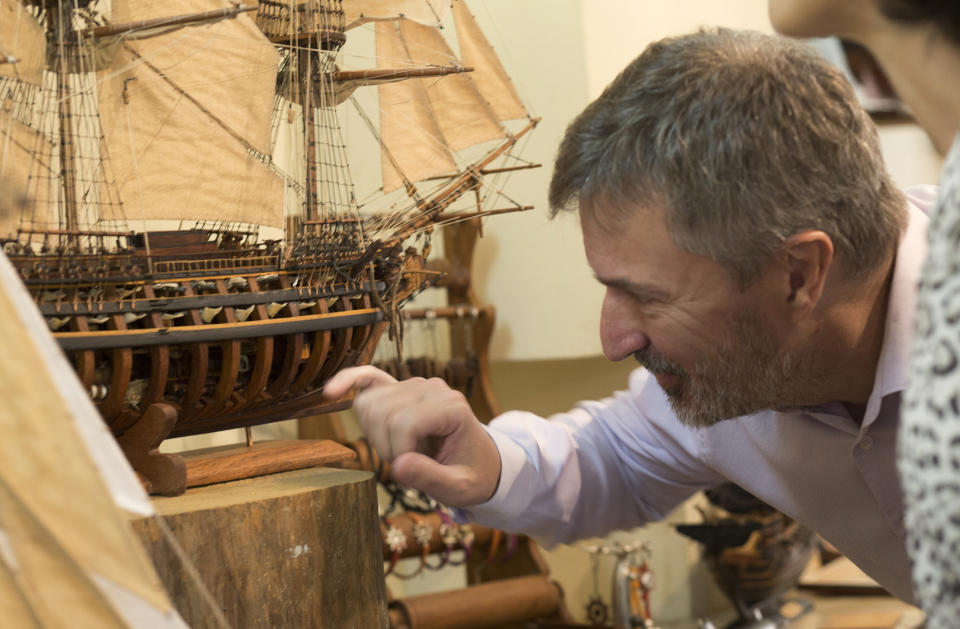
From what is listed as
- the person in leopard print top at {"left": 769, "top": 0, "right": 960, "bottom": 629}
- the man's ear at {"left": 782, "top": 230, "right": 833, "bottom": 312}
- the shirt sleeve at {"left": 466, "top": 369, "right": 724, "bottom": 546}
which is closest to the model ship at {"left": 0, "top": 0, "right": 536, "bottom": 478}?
the shirt sleeve at {"left": 466, "top": 369, "right": 724, "bottom": 546}

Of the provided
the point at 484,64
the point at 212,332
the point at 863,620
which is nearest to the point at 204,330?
the point at 212,332

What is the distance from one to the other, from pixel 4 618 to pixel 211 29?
0.51 m

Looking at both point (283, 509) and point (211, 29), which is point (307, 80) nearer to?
point (211, 29)

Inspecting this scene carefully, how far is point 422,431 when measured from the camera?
616 millimetres

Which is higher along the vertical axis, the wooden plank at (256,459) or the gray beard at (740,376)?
the gray beard at (740,376)

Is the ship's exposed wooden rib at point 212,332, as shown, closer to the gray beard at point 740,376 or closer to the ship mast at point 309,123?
the ship mast at point 309,123

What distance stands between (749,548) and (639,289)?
1212 mm

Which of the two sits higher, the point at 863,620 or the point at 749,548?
the point at 749,548

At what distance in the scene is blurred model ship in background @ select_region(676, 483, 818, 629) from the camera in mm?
1646

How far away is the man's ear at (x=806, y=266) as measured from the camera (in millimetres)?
589

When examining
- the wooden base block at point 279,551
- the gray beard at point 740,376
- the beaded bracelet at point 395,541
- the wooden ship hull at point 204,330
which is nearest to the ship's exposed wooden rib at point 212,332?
the wooden ship hull at point 204,330

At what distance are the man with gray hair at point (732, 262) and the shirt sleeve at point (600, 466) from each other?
0.04 metres

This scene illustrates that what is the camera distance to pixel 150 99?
721 millimetres

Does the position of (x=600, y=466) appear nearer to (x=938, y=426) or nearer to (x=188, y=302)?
(x=188, y=302)
